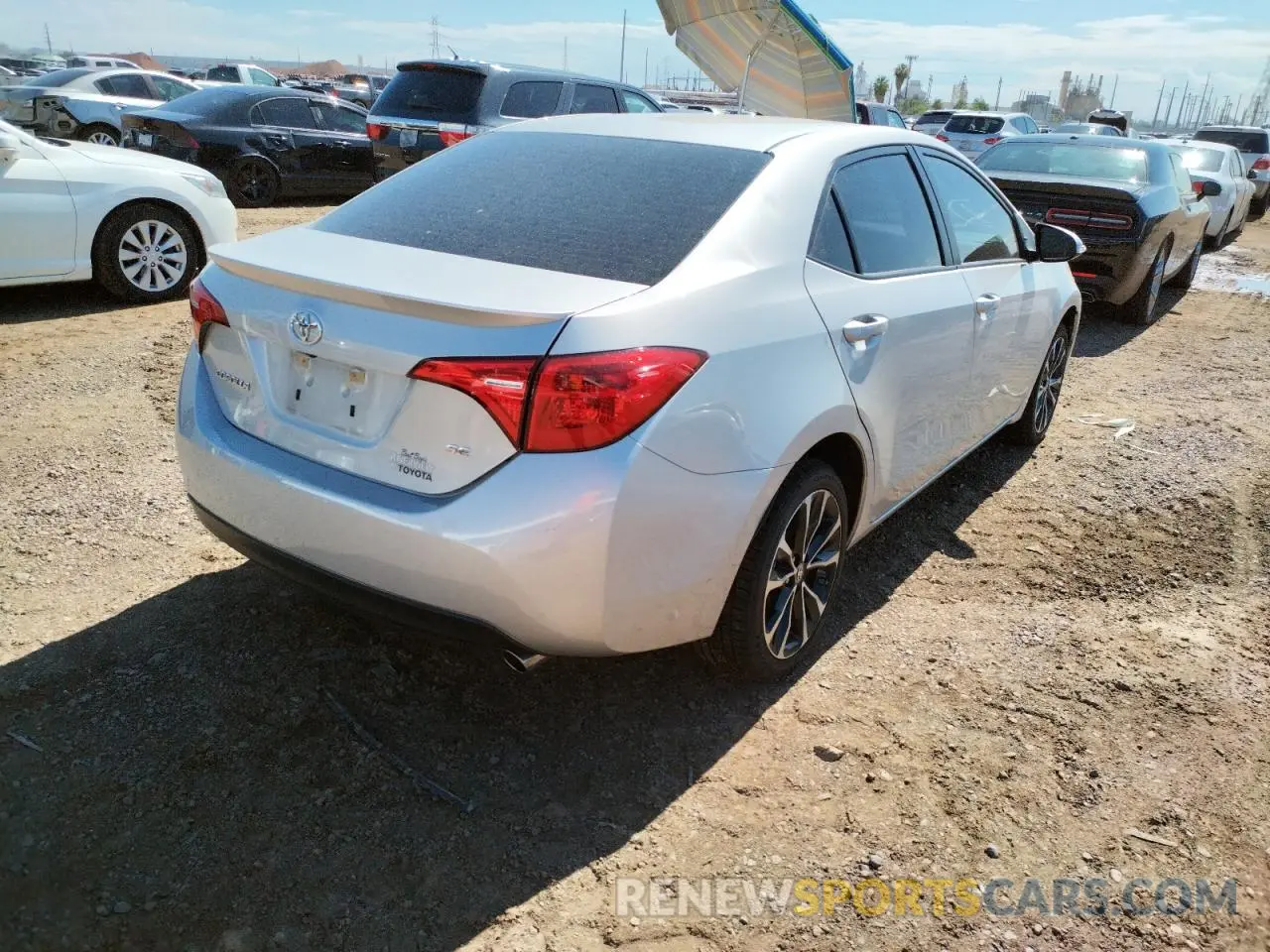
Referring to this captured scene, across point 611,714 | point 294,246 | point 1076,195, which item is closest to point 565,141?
point 294,246

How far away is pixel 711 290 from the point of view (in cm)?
246

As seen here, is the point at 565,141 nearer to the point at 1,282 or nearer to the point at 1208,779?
the point at 1208,779

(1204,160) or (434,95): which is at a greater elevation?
(434,95)

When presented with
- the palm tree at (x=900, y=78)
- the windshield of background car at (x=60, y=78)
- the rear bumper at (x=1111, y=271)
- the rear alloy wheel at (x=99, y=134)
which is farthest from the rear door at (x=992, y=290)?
the palm tree at (x=900, y=78)

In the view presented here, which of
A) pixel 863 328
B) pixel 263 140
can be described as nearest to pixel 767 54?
pixel 263 140

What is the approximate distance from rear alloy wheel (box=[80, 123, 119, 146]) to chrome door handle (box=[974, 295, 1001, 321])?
1466cm

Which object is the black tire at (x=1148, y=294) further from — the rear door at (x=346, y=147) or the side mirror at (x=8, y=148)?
the rear door at (x=346, y=147)

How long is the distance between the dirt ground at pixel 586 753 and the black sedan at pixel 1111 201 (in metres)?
4.35

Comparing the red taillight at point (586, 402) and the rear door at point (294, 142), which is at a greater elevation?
the red taillight at point (586, 402)

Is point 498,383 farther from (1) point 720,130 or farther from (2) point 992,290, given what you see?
(2) point 992,290

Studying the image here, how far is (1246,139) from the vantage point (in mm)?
21625

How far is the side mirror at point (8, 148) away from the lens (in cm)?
587

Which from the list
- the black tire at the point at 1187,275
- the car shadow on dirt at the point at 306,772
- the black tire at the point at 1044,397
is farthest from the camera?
the black tire at the point at 1187,275

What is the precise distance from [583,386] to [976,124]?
2349cm
